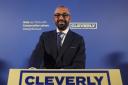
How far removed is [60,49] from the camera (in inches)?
92.6

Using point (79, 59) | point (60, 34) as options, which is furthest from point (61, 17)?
point (79, 59)

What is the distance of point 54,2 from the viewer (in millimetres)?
3262

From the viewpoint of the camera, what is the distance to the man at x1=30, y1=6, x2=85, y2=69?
2270 millimetres

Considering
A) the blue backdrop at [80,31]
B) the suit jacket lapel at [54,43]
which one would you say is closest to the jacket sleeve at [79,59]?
the suit jacket lapel at [54,43]

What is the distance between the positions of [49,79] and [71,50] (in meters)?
0.93

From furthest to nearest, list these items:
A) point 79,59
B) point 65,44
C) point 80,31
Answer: point 80,31 → point 65,44 → point 79,59

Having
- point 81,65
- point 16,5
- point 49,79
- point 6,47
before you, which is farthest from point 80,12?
point 49,79

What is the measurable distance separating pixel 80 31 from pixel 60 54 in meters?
0.93

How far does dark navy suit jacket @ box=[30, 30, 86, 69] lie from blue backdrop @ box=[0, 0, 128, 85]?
0.80 meters

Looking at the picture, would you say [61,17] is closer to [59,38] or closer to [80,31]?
[59,38]

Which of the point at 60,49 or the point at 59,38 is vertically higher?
the point at 59,38

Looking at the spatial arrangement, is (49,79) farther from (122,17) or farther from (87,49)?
(122,17)

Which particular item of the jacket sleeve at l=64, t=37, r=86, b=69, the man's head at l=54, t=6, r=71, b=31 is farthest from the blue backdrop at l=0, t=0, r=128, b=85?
the jacket sleeve at l=64, t=37, r=86, b=69

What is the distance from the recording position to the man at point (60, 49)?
2.27 meters
